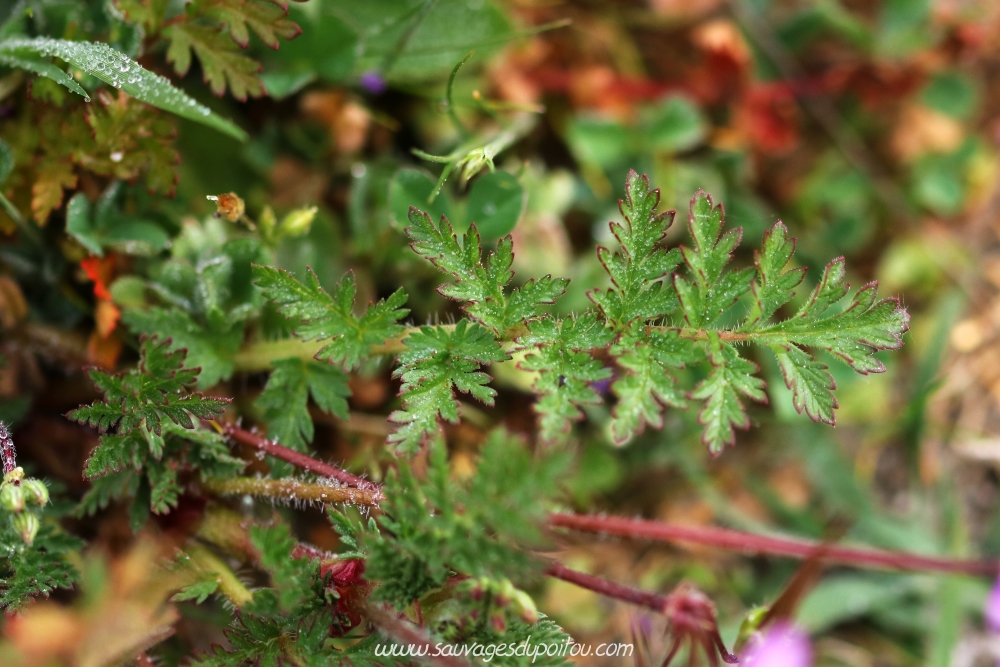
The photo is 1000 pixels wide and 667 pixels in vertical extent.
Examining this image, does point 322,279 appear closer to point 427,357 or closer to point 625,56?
point 427,357

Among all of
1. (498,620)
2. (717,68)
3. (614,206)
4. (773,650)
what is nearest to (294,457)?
(498,620)

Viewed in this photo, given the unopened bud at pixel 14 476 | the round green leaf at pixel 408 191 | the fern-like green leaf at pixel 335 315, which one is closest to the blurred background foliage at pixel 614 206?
the round green leaf at pixel 408 191

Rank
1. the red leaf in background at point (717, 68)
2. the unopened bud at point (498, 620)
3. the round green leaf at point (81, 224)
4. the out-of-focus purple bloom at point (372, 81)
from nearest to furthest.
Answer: the unopened bud at point (498, 620)
the round green leaf at point (81, 224)
the out-of-focus purple bloom at point (372, 81)
the red leaf in background at point (717, 68)

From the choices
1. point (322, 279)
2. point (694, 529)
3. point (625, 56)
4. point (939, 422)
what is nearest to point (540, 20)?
point (625, 56)

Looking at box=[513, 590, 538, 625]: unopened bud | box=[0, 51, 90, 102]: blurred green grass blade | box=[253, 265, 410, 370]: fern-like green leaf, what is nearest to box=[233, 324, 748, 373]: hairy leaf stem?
box=[253, 265, 410, 370]: fern-like green leaf

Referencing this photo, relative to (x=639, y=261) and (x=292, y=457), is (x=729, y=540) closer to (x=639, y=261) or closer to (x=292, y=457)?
(x=639, y=261)

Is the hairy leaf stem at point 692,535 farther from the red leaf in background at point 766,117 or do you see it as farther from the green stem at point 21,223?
the red leaf in background at point 766,117
